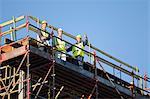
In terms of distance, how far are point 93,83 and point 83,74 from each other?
1220 millimetres

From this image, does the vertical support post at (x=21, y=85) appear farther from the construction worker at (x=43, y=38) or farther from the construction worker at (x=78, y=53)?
the construction worker at (x=78, y=53)

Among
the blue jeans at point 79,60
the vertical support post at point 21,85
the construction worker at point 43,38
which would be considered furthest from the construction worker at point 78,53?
the vertical support post at point 21,85

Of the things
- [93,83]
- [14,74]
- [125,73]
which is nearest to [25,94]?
[14,74]

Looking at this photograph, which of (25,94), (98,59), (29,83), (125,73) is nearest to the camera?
(29,83)

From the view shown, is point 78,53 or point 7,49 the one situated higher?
point 78,53

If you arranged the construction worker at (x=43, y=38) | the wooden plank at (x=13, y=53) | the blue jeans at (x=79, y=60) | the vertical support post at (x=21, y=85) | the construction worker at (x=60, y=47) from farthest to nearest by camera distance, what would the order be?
the blue jeans at (x=79, y=60)
the vertical support post at (x=21, y=85)
the construction worker at (x=60, y=47)
the construction worker at (x=43, y=38)
the wooden plank at (x=13, y=53)

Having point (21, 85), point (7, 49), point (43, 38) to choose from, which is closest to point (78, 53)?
point (43, 38)

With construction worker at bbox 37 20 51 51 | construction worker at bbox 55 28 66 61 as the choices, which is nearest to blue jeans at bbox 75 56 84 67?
Result: construction worker at bbox 55 28 66 61

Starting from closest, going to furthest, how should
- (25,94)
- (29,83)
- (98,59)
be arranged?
1. (29,83)
2. (25,94)
3. (98,59)

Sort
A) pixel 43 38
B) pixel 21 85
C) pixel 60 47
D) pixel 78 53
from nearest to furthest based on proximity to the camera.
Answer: pixel 43 38
pixel 60 47
pixel 21 85
pixel 78 53

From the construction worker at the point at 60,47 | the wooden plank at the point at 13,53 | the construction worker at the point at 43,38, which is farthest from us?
the construction worker at the point at 60,47

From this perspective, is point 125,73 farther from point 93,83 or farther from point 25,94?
point 25,94

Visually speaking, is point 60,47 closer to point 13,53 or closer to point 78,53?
point 78,53

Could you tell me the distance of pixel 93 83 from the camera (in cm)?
3538
